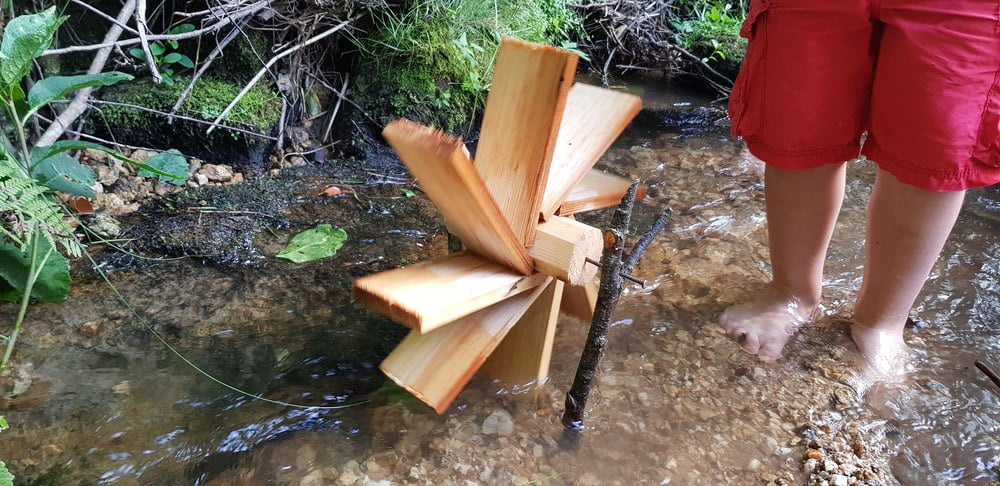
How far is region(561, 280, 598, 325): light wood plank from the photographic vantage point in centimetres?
161

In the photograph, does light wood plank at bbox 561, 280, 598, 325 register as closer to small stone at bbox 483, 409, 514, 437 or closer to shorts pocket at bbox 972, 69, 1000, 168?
small stone at bbox 483, 409, 514, 437

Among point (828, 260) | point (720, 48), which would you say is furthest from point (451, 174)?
point (720, 48)

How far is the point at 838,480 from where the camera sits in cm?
135

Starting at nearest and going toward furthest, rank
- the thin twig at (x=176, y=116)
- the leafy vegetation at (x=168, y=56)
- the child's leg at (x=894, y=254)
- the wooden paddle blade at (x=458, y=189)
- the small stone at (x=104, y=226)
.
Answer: the wooden paddle blade at (x=458, y=189) < the child's leg at (x=894, y=254) < the small stone at (x=104, y=226) < the thin twig at (x=176, y=116) < the leafy vegetation at (x=168, y=56)

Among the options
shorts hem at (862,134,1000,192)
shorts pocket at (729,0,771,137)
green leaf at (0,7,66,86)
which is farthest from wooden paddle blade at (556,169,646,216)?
green leaf at (0,7,66,86)

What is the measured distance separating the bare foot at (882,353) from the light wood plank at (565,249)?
952 mm

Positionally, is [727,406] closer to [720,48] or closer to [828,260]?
[828,260]

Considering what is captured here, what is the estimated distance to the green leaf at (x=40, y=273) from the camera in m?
1.64

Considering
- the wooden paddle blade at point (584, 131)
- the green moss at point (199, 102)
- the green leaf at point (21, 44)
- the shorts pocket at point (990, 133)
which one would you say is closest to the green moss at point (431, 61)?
the green moss at point (199, 102)

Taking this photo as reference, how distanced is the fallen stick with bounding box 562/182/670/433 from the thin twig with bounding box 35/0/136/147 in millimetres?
2009

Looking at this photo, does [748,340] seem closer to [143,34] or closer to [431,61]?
[431,61]

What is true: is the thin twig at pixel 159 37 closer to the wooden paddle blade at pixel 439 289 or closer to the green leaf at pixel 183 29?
the green leaf at pixel 183 29

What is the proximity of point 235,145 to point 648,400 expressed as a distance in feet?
6.54

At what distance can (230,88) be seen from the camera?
278 cm
